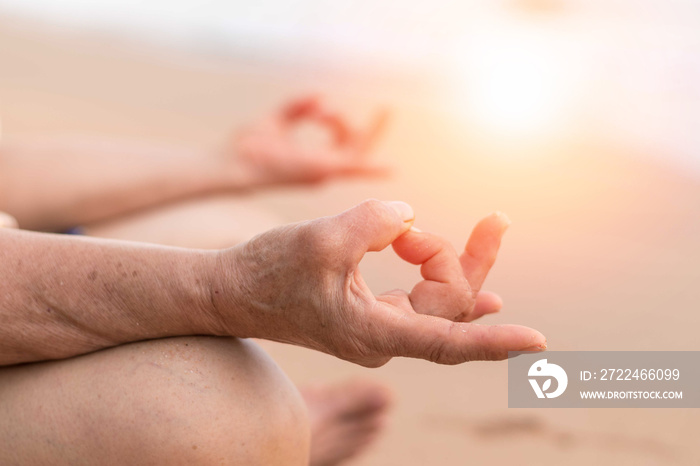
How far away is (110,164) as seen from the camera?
178cm

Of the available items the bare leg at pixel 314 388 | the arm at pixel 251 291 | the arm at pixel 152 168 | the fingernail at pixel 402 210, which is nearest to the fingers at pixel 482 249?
the arm at pixel 251 291

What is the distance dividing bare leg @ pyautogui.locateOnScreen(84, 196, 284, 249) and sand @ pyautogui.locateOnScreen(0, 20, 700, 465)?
0.48 m

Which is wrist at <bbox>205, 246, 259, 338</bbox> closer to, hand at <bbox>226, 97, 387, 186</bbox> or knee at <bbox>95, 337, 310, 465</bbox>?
knee at <bbox>95, 337, 310, 465</bbox>

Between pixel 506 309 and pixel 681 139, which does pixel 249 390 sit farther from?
pixel 681 139

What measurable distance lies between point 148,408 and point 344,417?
91 centimetres

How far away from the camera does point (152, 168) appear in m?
1.83

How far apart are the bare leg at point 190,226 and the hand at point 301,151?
0.56 feet

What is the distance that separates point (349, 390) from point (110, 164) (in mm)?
848

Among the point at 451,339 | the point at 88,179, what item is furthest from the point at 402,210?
the point at 88,179

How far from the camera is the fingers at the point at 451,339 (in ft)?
2.38

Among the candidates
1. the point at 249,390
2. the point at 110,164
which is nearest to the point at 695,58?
the point at 110,164

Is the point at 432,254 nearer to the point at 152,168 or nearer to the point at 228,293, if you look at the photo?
the point at 228,293
